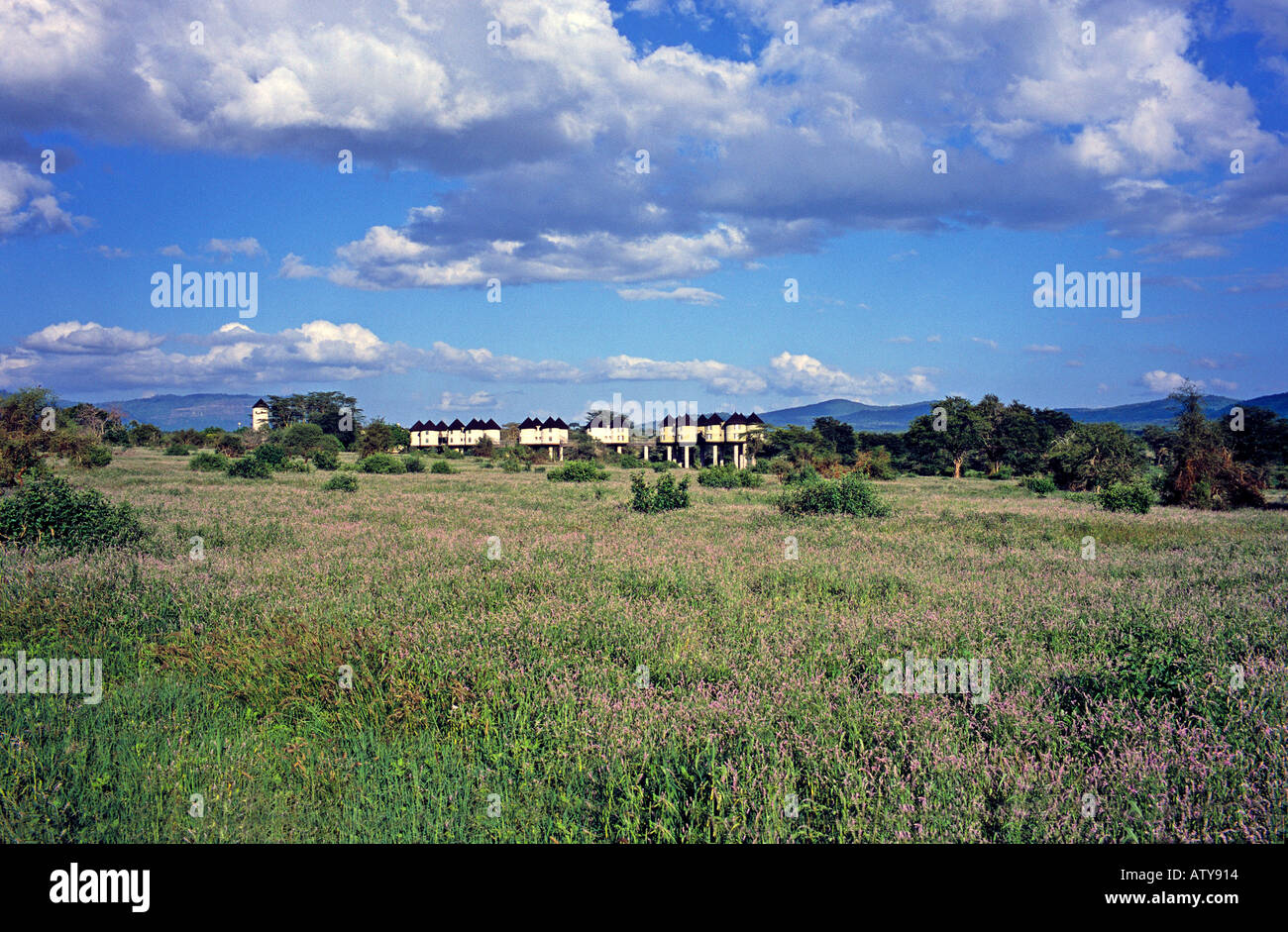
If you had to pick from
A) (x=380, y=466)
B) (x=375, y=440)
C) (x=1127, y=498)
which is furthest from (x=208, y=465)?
(x=1127, y=498)

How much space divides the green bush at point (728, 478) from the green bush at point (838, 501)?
12.6 m

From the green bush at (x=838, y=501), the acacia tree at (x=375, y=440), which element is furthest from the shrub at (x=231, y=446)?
the green bush at (x=838, y=501)

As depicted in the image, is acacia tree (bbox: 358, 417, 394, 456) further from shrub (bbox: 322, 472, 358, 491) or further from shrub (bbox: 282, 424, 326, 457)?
shrub (bbox: 322, 472, 358, 491)

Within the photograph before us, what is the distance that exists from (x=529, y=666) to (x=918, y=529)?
37.8ft

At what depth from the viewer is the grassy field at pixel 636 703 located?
11.4ft

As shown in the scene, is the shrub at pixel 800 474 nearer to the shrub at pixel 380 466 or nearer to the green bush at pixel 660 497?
the green bush at pixel 660 497

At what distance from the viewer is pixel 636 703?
15.1ft

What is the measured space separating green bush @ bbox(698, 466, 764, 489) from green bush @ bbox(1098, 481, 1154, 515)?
1473cm

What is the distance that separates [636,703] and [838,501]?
14.0 metres

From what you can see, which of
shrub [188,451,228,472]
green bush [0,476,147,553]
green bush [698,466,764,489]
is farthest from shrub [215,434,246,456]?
green bush [0,476,147,553]

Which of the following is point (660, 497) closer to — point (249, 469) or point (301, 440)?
point (249, 469)
